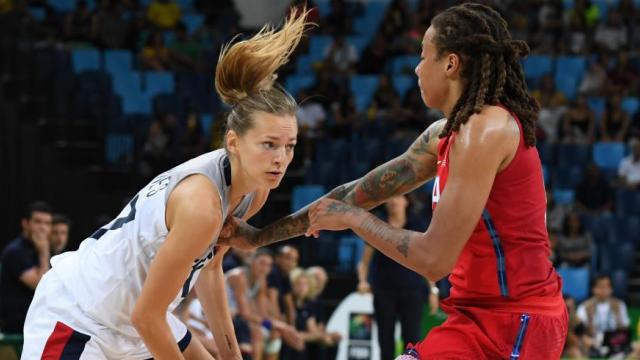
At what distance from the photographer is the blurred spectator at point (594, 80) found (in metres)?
14.1

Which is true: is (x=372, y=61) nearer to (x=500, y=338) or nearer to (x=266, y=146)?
(x=266, y=146)

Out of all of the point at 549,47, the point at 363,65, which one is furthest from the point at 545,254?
the point at 549,47

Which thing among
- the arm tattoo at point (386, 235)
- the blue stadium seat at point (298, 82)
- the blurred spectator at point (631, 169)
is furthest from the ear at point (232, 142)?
the blue stadium seat at point (298, 82)

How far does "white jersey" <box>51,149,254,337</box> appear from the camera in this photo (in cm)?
349

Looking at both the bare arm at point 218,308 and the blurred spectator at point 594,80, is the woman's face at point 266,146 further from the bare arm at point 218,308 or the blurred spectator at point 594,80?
the blurred spectator at point 594,80

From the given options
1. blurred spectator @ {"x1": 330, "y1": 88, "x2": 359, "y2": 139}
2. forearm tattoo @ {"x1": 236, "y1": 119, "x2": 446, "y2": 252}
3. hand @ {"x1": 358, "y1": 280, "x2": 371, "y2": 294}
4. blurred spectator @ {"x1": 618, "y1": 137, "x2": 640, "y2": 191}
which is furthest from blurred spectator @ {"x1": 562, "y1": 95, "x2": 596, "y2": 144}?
forearm tattoo @ {"x1": 236, "y1": 119, "x2": 446, "y2": 252}

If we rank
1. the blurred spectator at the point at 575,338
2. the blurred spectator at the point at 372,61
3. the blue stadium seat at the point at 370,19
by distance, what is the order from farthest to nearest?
1. the blue stadium seat at the point at 370,19
2. the blurred spectator at the point at 372,61
3. the blurred spectator at the point at 575,338

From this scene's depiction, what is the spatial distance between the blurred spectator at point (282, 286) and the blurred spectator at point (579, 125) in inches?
216

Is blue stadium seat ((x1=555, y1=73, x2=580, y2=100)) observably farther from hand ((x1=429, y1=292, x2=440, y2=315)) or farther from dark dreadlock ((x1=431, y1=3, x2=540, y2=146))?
dark dreadlock ((x1=431, y1=3, x2=540, y2=146))

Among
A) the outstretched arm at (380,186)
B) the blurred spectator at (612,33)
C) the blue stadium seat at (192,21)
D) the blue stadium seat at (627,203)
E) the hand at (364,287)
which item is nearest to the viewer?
the outstretched arm at (380,186)

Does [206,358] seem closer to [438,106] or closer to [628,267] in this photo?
[438,106]

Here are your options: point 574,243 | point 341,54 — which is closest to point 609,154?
point 574,243

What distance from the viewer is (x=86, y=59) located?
12.9 meters

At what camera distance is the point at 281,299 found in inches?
338
